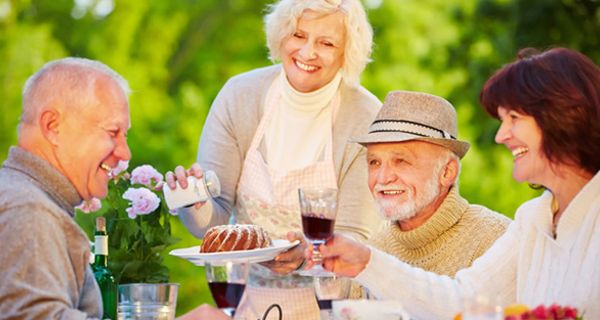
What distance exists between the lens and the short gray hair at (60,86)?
328cm

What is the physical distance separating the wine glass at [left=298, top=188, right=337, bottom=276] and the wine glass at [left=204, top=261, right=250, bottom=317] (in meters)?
0.32

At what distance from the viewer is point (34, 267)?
3066mm

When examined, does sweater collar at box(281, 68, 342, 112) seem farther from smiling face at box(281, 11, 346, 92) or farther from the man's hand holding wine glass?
the man's hand holding wine glass

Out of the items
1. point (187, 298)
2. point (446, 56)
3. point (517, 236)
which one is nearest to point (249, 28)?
point (446, 56)

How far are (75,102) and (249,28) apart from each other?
44.7 ft

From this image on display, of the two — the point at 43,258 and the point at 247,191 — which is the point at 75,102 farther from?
Answer: the point at 247,191

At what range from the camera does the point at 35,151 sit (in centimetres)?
331

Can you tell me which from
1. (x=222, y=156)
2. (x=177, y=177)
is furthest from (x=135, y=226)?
(x=222, y=156)

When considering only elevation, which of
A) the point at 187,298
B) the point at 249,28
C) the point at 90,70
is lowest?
the point at 187,298

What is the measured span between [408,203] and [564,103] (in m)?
0.99

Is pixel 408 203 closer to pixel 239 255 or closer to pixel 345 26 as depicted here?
pixel 239 255

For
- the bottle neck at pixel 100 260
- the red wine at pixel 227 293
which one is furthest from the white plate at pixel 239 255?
the red wine at pixel 227 293

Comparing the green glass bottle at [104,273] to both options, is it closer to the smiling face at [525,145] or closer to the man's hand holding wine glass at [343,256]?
the man's hand holding wine glass at [343,256]

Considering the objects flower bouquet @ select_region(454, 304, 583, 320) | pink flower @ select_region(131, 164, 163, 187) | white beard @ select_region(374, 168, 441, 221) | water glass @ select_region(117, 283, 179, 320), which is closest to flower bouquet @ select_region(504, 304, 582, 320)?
flower bouquet @ select_region(454, 304, 583, 320)
